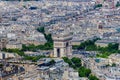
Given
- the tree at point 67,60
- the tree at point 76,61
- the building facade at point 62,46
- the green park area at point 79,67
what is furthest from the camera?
the building facade at point 62,46

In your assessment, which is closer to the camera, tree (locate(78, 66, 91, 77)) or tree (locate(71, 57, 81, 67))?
tree (locate(78, 66, 91, 77))

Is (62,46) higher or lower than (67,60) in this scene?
higher

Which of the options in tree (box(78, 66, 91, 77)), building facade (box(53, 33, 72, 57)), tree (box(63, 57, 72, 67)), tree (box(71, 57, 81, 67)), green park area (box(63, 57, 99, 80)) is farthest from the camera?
building facade (box(53, 33, 72, 57))

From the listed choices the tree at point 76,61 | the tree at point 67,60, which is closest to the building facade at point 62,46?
the tree at point 67,60

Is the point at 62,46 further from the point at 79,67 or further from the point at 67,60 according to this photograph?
the point at 79,67

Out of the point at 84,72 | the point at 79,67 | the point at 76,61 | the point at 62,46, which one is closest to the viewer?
the point at 84,72

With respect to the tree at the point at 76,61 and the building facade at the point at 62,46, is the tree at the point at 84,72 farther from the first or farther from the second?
the building facade at the point at 62,46

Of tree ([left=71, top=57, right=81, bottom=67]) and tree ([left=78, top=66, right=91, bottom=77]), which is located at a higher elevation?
tree ([left=78, top=66, right=91, bottom=77])

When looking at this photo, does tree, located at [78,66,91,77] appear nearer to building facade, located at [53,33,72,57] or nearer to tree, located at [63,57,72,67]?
tree, located at [63,57,72,67]

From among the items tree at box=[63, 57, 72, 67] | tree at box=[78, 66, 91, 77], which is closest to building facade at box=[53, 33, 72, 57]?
tree at box=[63, 57, 72, 67]

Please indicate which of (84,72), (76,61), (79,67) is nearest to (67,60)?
(76,61)

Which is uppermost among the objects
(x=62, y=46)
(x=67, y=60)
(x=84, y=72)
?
(x=84, y=72)

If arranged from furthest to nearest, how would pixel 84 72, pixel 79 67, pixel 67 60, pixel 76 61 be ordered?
pixel 67 60 < pixel 76 61 < pixel 79 67 < pixel 84 72

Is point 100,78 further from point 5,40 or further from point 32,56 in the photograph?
point 5,40
